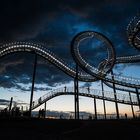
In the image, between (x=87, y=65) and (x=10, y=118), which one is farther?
(x=87, y=65)

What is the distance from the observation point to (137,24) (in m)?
19.6

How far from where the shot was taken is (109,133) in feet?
33.4

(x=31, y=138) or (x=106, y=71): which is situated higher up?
(x=106, y=71)

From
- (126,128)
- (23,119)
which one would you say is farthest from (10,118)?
(126,128)

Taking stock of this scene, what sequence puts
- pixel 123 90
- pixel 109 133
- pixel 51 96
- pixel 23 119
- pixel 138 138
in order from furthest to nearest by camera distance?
1. pixel 123 90
2. pixel 51 96
3. pixel 23 119
4. pixel 109 133
5. pixel 138 138

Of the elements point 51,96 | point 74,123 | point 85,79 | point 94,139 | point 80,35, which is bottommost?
point 94,139

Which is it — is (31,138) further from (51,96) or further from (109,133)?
(51,96)

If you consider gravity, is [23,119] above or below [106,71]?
below

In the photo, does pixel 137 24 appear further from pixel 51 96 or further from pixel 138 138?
pixel 51 96

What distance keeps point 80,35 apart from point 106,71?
25.7ft

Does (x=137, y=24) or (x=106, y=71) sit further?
(x=106, y=71)

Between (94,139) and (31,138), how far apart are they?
3.40 m

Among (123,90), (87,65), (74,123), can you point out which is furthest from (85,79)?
(74,123)

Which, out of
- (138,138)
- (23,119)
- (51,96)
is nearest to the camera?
(138,138)
